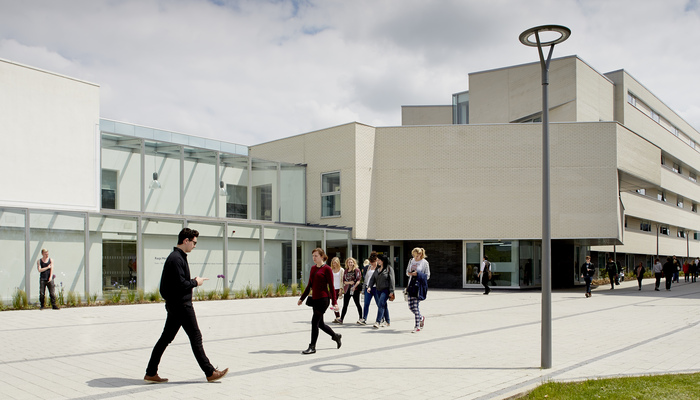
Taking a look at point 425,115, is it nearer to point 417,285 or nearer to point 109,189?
point 109,189

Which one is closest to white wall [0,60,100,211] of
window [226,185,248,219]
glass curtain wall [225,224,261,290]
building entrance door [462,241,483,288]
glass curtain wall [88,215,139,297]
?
glass curtain wall [88,215,139,297]

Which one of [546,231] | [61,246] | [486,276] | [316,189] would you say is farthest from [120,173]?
[546,231]

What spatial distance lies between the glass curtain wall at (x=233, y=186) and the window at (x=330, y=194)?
165 inches

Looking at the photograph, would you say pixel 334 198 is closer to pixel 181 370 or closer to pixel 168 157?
pixel 168 157

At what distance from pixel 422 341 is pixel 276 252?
14806 millimetres

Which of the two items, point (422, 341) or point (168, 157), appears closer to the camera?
point (422, 341)

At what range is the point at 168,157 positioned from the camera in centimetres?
2355

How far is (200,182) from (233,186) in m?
1.89

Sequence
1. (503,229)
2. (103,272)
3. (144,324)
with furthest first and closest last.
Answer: (503,229)
(103,272)
(144,324)

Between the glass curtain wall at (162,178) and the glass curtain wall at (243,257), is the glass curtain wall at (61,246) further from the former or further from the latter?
the glass curtain wall at (243,257)

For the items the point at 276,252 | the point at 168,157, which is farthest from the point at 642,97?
the point at 168,157

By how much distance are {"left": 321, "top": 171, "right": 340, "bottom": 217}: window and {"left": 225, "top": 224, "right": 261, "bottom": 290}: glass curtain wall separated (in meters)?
5.25

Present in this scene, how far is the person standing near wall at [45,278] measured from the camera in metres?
16.5

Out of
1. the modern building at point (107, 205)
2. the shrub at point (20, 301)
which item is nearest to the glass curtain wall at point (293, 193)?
the modern building at point (107, 205)
